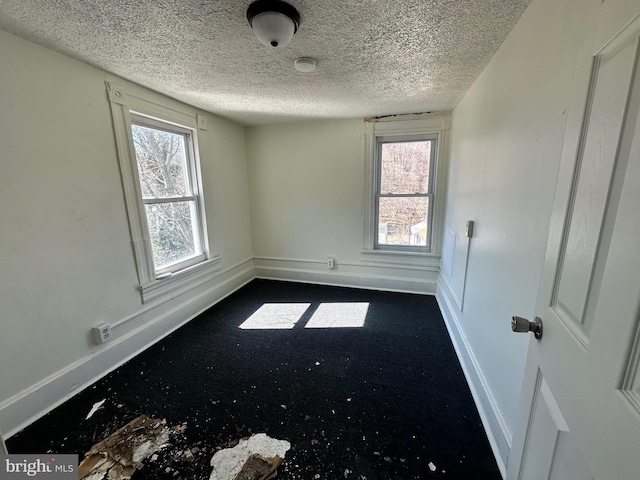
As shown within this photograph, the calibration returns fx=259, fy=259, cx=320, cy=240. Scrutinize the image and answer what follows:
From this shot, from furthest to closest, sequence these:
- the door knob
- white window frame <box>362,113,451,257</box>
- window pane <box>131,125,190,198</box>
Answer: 1. white window frame <box>362,113,451,257</box>
2. window pane <box>131,125,190,198</box>
3. the door knob

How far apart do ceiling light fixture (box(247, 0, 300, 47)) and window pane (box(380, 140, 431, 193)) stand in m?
2.17

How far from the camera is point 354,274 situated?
3.54 m

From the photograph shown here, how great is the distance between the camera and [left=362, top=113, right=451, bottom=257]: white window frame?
2973mm

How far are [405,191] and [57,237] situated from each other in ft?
10.6

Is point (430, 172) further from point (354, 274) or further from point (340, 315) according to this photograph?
point (340, 315)

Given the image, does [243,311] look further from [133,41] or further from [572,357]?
[572,357]

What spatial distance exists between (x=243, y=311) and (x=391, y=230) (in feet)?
6.85

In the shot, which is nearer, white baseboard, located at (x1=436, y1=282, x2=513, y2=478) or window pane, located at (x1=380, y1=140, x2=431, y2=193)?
white baseboard, located at (x1=436, y1=282, x2=513, y2=478)

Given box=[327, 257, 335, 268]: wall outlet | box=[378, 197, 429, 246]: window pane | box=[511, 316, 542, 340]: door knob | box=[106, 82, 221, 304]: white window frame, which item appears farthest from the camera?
box=[327, 257, 335, 268]: wall outlet

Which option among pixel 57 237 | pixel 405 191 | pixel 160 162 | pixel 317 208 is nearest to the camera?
pixel 57 237

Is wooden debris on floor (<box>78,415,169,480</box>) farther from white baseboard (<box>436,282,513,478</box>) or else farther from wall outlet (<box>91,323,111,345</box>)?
white baseboard (<box>436,282,513,478</box>)

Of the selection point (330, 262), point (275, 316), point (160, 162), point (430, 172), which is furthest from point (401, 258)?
point (160, 162)

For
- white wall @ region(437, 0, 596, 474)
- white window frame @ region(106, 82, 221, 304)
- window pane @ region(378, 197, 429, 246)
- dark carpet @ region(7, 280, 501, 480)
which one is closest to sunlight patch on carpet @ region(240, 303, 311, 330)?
dark carpet @ region(7, 280, 501, 480)

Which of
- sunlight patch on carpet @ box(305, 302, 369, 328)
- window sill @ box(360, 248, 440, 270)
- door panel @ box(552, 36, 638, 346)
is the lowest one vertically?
sunlight patch on carpet @ box(305, 302, 369, 328)
